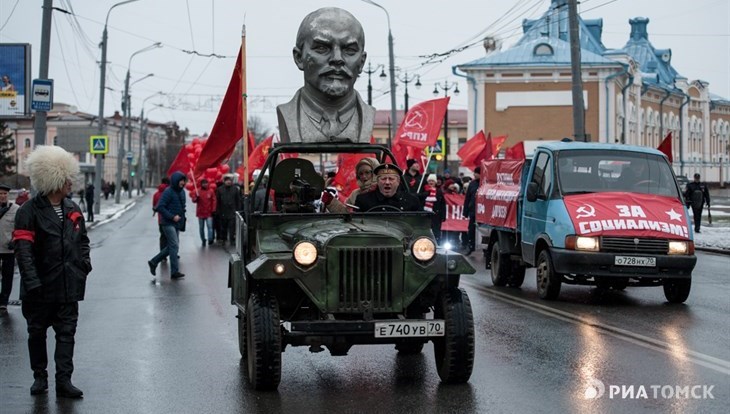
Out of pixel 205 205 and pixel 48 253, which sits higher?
pixel 205 205

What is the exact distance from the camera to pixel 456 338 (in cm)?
810

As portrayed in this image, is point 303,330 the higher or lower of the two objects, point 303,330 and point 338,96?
the lower

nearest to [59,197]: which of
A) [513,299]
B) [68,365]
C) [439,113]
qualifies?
[68,365]

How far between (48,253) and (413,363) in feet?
10.8

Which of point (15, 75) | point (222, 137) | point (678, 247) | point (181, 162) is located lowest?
point (678, 247)

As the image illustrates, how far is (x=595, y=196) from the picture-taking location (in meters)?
14.0

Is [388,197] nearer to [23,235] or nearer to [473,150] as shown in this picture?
[23,235]

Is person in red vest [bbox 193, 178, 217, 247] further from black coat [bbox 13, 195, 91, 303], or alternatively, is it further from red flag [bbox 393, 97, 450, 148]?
black coat [bbox 13, 195, 91, 303]

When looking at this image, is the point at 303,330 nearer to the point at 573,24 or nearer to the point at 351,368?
the point at 351,368

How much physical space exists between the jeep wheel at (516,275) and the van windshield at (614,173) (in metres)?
2.17

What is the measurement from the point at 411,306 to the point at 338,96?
24.5ft

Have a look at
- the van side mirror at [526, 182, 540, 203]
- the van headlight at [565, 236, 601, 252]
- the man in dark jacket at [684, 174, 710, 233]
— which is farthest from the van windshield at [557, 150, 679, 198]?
the man in dark jacket at [684, 174, 710, 233]

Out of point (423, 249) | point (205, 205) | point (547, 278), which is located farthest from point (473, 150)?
point (423, 249)

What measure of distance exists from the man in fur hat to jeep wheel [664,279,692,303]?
27.3ft
